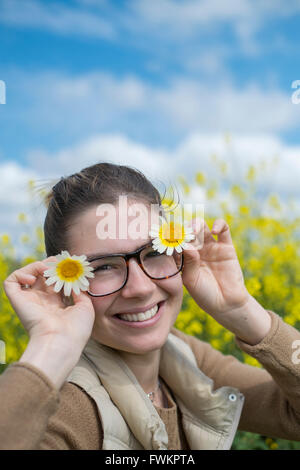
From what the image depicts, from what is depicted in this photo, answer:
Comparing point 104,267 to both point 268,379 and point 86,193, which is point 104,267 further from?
point 268,379

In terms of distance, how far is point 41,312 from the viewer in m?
1.24

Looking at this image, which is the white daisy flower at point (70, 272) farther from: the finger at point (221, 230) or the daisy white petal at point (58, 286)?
the finger at point (221, 230)

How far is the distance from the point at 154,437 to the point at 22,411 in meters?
0.50

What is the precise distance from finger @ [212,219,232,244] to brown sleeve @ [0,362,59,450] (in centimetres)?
79

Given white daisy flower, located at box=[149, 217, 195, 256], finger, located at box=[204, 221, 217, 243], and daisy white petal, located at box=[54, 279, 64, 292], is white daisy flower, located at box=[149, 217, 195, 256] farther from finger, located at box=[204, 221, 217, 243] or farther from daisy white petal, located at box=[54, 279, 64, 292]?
daisy white petal, located at box=[54, 279, 64, 292]

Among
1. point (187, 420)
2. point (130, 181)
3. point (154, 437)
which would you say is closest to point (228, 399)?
point (187, 420)

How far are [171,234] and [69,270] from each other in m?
0.35

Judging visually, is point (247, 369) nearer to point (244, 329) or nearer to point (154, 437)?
point (244, 329)

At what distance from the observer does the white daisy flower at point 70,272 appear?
53.2 inches

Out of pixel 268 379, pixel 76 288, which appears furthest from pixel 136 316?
pixel 268 379

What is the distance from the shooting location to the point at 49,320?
1.23 meters

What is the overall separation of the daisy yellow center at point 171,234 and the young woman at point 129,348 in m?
0.05

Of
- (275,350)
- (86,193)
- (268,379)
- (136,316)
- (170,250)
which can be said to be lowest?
(268,379)

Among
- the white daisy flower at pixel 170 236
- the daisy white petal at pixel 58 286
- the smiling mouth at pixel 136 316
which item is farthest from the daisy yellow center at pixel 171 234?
the daisy white petal at pixel 58 286
